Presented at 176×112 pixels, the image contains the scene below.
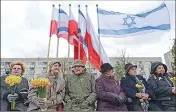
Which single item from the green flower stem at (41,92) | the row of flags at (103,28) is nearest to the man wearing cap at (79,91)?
the green flower stem at (41,92)

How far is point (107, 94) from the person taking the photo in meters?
5.21

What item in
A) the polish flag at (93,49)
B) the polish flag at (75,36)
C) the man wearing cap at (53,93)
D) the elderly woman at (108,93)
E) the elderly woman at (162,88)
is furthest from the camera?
the polish flag at (75,36)

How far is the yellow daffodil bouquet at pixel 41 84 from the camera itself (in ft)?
14.9

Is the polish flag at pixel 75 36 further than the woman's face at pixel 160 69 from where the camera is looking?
Yes

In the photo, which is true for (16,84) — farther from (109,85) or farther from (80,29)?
(80,29)

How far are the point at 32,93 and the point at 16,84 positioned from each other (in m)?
0.38

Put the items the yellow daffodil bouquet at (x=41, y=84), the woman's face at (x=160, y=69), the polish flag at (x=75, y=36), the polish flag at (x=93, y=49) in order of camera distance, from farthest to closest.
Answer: the polish flag at (x=75, y=36) < the polish flag at (x=93, y=49) < the woman's face at (x=160, y=69) < the yellow daffodil bouquet at (x=41, y=84)

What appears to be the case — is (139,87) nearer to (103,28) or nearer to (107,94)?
(107,94)

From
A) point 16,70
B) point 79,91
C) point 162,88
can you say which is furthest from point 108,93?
point 16,70

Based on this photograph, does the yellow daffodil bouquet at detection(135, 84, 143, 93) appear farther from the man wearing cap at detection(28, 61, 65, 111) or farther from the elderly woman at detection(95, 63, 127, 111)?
the man wearing cap at detection(28, 61, 65, 111)

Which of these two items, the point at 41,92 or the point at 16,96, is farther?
the point at 16,96

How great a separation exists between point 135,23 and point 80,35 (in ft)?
6.76

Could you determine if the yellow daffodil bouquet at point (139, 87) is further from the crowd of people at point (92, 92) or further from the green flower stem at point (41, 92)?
the green flower stem at point (41, 92)

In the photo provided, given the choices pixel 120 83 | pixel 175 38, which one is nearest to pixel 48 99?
pixel 120 83
